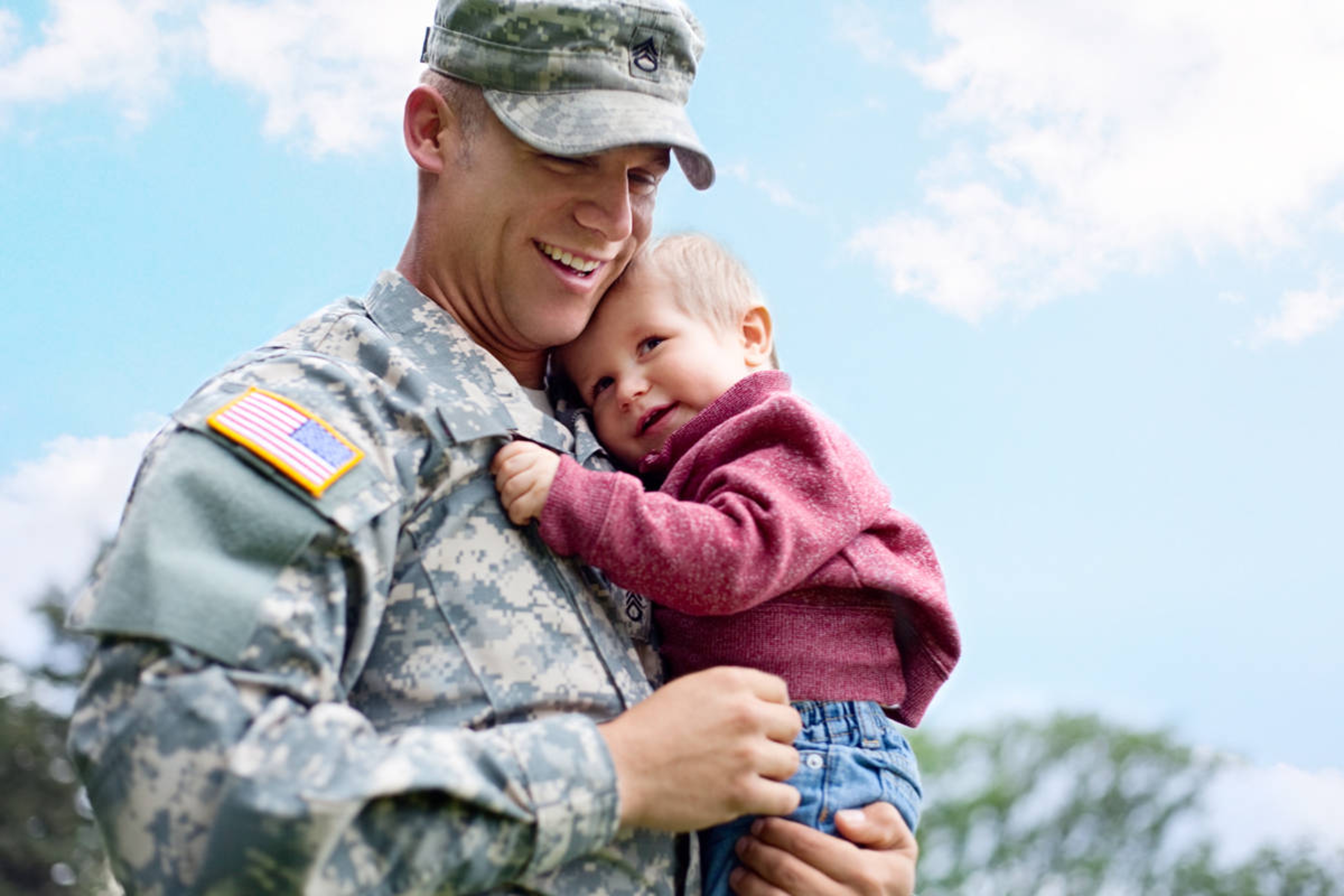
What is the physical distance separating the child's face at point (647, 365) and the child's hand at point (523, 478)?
1.32 feet

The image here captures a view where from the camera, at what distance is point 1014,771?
1207 centimetres

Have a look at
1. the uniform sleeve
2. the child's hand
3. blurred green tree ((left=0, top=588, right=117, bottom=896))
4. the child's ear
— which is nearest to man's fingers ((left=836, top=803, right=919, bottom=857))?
the uniform sleeve

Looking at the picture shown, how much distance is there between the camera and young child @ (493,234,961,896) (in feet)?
6.19

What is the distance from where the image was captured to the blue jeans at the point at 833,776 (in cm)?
195

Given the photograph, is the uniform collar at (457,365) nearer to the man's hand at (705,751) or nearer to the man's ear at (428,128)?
the man's ear at (428,128)

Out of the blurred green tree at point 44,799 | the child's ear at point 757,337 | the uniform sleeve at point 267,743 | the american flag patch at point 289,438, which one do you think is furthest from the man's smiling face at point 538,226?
the blurred green tree at point 44,799

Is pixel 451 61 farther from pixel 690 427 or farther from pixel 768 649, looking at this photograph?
pixel 768 649

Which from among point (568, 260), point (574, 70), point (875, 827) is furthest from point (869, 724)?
point (574, 70)

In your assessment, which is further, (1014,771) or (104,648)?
(1014,771)

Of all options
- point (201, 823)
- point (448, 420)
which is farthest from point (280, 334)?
point (201, 823)

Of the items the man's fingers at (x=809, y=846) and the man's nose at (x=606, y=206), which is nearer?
the man's fingers at (x=809, y=846)

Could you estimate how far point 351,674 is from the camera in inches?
67.1

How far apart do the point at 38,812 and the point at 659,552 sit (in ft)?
26.4

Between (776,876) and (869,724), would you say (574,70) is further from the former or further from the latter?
(776,876)
